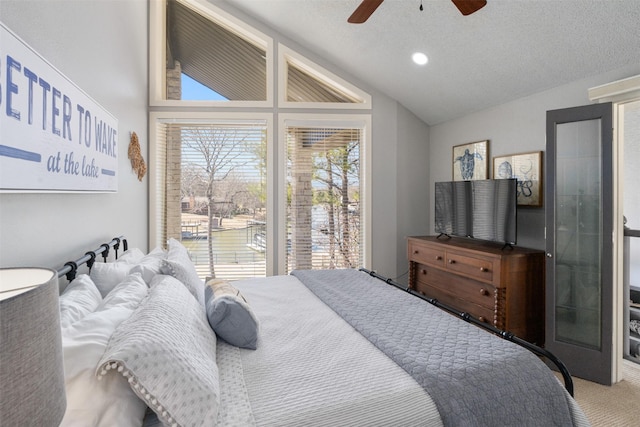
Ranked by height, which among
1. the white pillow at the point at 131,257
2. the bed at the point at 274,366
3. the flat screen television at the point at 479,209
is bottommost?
the bed at the point at 274,366

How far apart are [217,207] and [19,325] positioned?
146 inches

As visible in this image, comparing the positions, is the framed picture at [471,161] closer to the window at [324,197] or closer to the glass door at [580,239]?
the glass door at [580,239]

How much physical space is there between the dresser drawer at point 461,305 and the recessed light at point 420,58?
225cm

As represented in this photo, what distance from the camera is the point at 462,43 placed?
2941 millimetres

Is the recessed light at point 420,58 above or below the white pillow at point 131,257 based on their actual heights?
above

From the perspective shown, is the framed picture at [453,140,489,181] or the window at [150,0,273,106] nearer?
the framed picture at [453,140,489,181]

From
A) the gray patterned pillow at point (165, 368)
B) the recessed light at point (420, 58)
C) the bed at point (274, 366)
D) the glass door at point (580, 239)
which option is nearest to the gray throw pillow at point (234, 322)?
the bed at point (274, 366)

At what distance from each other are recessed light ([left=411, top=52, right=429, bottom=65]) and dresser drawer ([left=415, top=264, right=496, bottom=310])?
206 cm

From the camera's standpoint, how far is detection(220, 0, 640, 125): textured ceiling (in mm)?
2328

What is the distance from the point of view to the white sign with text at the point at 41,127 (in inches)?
48.6

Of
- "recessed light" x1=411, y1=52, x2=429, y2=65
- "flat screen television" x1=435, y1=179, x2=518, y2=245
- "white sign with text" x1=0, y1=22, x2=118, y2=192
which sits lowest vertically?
"flat screen television" x1=435, y1=179, x2=518, y2=245

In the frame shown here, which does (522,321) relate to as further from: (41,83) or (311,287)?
(41,83)

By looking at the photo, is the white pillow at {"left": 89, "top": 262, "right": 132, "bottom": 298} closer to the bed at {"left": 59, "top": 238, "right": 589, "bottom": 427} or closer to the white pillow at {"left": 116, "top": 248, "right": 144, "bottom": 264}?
the bed at {"left": 59, "top": 238, "right": 589, "bottom": 427}

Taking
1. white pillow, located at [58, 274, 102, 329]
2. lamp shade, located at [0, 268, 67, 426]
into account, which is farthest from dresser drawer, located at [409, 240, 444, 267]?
lamp shade, located at [0, 268, 67, 426]
